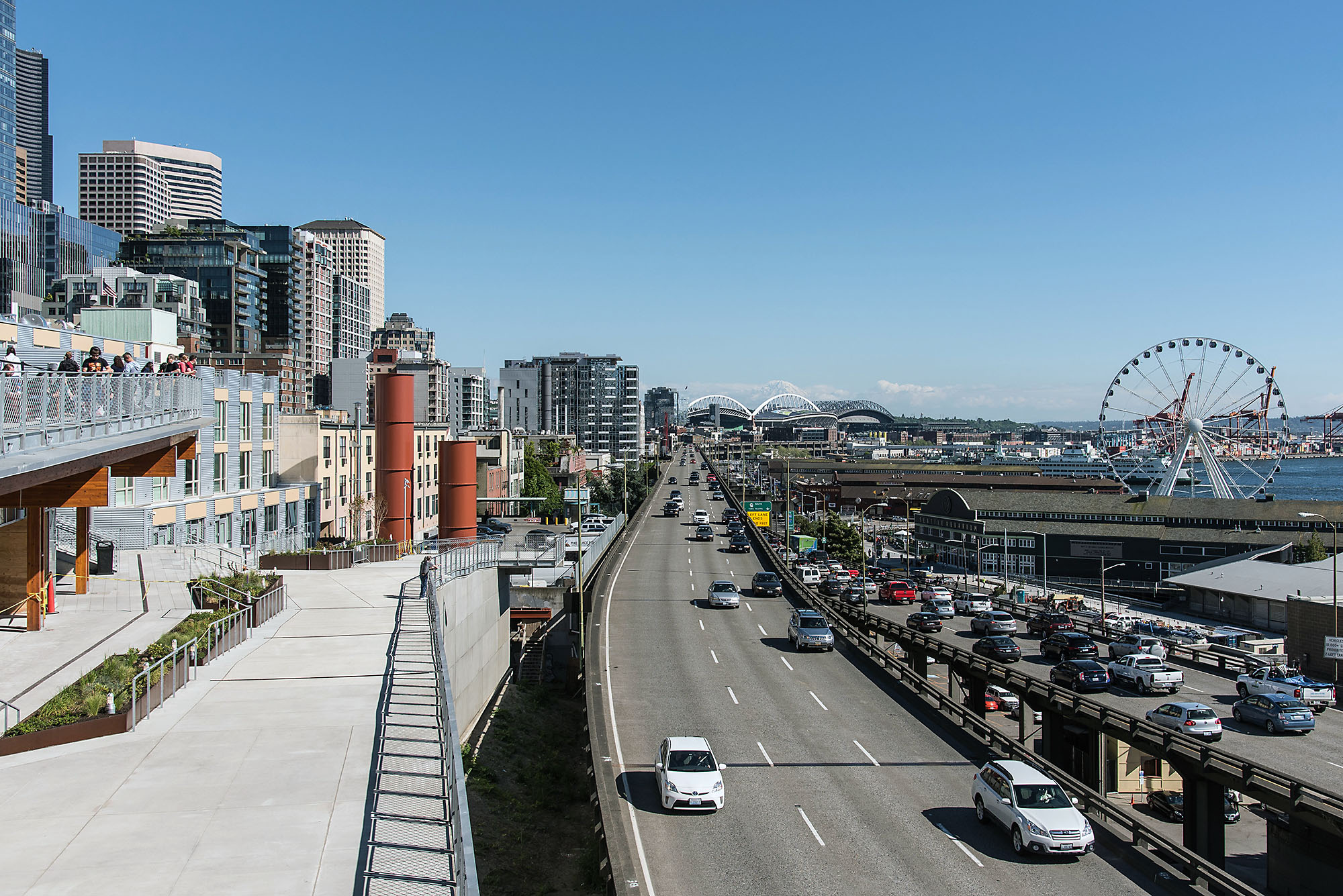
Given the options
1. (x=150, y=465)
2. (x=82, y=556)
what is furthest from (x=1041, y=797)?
(x=82, y=556)

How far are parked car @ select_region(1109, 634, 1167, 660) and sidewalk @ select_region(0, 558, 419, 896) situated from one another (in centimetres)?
3680

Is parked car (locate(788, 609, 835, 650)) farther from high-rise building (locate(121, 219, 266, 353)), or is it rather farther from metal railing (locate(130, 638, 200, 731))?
high-rise building (locate(121, 219, 266, 353))

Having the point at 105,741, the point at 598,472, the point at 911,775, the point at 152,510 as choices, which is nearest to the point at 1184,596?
the point at 911,775

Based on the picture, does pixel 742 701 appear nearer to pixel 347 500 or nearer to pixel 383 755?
pixel 383 755

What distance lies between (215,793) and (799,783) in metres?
12.9

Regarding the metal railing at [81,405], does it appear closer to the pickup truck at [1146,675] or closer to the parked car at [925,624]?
the pickup truck at [1146,675]

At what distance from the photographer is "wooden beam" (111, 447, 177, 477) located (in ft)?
80.5

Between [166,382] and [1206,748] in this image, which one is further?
[166,382]

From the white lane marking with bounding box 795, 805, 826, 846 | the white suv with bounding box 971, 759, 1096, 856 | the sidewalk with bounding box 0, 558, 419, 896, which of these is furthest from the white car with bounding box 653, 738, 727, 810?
the sidewalk with bounding box 0, 558, 419, 896

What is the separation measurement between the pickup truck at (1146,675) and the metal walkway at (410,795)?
29462mm

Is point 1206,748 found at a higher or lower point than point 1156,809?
higher

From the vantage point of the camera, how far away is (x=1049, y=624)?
5391 centimetres

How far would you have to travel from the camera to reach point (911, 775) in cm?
2238

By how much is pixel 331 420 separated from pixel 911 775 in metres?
56.7
